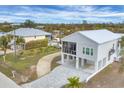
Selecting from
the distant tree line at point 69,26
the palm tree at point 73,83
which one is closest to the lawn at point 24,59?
the distant tree line at point 69,26

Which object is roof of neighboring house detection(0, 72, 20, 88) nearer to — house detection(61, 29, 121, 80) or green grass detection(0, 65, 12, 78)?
green grass detection(0, 65, 12, 78)

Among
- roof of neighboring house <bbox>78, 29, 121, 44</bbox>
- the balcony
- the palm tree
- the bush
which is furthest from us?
the balcony

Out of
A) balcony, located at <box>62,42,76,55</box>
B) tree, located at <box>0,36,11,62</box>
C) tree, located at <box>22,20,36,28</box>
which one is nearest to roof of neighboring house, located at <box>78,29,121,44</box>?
balcony, located at <box>62,42,76,55</box>

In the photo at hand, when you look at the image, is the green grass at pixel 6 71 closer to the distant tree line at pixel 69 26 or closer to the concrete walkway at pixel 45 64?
the concrete walkway at pixel 45 64

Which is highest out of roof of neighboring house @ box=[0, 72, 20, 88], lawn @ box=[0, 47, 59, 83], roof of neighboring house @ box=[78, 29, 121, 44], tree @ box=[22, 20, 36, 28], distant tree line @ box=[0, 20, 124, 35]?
tree @ box=[22, 20, 36, 28]

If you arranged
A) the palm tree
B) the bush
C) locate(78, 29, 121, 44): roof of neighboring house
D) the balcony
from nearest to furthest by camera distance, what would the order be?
1. the palm tree
2. locate(78, 29, 121, 44): roof of neighboring house
3. the bush
4. the balcony

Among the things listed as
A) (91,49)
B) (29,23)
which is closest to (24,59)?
(29,23)
